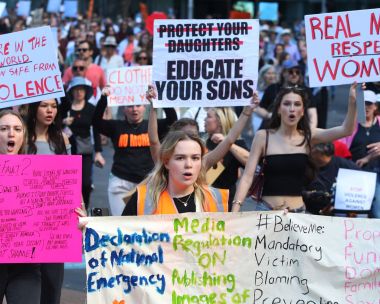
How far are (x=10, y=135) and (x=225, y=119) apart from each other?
2920 mm

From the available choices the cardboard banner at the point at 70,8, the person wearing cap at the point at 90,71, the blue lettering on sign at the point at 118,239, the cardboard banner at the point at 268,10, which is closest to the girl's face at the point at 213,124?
the blue lettering on sign at the point at 118,239

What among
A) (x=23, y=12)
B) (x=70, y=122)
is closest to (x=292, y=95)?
(x=70, y=122)

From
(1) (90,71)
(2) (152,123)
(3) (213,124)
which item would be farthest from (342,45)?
(1) (90,71)

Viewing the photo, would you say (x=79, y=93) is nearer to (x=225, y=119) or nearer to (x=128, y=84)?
(x=128, y=84)

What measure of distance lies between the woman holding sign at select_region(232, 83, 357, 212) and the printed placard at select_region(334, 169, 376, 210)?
114 centimetres

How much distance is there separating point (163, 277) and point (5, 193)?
3.38 ft

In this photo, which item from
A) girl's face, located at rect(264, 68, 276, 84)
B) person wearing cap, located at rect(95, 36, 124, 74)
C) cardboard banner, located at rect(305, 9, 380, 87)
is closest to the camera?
cardboard banner, located at rect(305, 9, 380, 87)

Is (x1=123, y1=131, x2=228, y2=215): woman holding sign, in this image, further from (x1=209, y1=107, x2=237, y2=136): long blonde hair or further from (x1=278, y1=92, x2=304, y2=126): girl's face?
(x1=209, y1=107, x2=237, y2=136): long blonde hair

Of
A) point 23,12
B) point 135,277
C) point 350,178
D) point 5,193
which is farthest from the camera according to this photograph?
point 23,12

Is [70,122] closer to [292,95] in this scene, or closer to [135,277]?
[292,95]

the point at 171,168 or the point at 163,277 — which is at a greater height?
the point at 171,168

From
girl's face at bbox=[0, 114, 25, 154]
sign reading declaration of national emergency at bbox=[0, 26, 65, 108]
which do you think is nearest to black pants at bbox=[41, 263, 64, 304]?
girl's face at bbox=[0, 114, 25, 154]

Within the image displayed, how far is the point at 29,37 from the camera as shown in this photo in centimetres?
727

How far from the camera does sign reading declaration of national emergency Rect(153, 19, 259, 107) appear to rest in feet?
23.0
